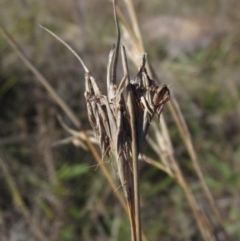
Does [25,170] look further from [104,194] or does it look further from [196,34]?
[196,34]

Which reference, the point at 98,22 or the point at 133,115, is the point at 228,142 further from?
the point at 133,115

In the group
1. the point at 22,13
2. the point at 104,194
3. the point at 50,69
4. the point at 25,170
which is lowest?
the point at 104,194

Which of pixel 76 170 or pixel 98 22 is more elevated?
pixel 98 22

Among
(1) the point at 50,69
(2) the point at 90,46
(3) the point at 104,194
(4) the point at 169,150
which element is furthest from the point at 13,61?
(4) the point at 169,150

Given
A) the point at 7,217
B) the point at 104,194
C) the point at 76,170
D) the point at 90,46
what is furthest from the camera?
the point at 90,46

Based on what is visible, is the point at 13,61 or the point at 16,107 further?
the point at 13,61

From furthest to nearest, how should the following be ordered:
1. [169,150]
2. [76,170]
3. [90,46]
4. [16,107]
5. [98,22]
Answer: [98,22], [90,46], [16,107], [76,170], [169,150]

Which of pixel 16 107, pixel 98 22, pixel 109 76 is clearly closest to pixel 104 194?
pixel 16 107
